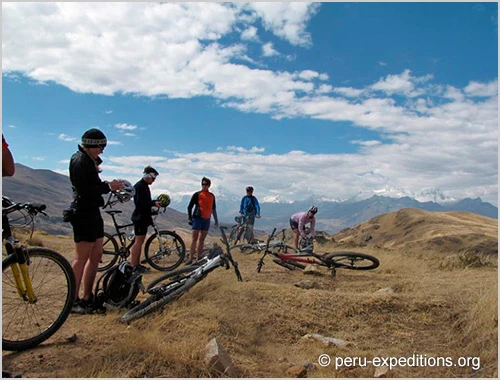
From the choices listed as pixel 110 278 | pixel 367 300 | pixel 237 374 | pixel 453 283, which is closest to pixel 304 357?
pixel 237 374

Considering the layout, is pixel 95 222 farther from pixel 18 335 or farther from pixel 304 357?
pixel 304 357

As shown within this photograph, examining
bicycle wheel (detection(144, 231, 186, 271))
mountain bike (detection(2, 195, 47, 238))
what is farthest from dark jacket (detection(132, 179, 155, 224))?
mountain bike (detection(2, 195, 47, 238))

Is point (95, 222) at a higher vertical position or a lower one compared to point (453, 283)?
higher

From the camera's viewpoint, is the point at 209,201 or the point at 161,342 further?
the point at 209,201

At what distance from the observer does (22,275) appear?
464cm

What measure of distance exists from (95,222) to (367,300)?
449 centimetres

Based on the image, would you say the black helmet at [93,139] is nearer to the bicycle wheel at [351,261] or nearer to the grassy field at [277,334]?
the grassy field at [277,334]

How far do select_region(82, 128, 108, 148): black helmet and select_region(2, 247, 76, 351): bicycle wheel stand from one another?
169 cm

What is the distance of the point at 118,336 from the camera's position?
4.96 metres

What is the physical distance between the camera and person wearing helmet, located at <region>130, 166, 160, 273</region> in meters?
8.59

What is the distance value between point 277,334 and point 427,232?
101991 millimetres

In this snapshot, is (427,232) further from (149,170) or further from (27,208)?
(27,208)

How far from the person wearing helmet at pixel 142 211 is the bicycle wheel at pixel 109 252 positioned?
45.2 inches

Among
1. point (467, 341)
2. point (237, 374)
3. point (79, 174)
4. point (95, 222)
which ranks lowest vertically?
point (237, 374)
